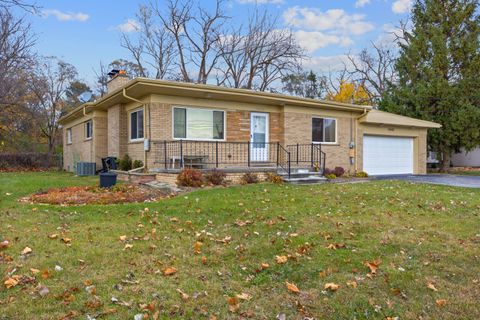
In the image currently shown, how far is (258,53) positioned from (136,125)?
2111 cm

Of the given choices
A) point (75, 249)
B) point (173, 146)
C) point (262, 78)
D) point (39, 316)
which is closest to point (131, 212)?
point (75, 249)

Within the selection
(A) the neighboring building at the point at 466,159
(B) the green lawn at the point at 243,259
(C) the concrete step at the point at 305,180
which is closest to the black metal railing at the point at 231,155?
(C) the concrete step at the point at 305,180

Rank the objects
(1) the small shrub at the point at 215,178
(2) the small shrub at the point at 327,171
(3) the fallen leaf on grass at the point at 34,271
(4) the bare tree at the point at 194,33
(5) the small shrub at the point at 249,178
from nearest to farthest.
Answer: (3) the fallen leaf on grass at the point at 34,271, (1) the small shrub at the point at 215,178, (5) the small shrub at the point at 249,178, (2) the small shrub at the point at 327,171, (4) the bare tree at the point at 194,33

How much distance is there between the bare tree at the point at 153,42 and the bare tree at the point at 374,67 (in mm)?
18306

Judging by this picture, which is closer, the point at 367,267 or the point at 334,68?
the point at 367,267

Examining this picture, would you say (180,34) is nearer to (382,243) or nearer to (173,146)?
(173,146)

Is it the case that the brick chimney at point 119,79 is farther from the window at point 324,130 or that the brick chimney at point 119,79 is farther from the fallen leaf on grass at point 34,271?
the fallen leaf on grass at point 34,271

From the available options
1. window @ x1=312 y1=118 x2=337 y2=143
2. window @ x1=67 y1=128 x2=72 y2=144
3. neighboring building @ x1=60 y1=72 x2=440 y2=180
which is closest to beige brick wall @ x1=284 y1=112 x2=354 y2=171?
neighboring building @ x1=60 y1=72 x2=440 y2=180

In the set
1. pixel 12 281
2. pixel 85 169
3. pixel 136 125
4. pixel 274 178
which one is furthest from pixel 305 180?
pixel 12 281

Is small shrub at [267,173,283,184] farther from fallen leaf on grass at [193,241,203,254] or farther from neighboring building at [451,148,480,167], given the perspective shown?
neighboring building at [451,148,480,167]

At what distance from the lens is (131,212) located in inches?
267

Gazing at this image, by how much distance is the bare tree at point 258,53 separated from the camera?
101 ft

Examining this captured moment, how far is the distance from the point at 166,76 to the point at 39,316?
103 ft

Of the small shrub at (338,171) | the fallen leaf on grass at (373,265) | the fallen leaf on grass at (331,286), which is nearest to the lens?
the fallen leaf on grass at (331,286)
